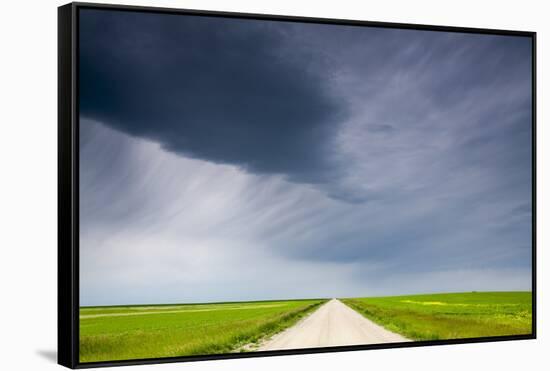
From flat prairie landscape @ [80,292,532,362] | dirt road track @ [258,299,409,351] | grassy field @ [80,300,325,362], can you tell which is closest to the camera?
grassy field @ [80,300,325,362]

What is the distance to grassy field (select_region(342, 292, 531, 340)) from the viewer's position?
12.6 m

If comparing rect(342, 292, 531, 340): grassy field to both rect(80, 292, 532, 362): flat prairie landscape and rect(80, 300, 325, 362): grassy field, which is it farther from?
rect(80, 300, 325, 362): grassy field

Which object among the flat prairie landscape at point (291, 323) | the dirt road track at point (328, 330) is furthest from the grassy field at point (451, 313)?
the dirt road track at point (328, 330)

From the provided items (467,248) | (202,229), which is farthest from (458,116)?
(202,229)

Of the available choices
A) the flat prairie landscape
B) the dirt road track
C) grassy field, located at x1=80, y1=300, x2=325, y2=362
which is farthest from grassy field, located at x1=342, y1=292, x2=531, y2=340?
grassy field, located at x1=80, y1=300, x2=325, y2=362

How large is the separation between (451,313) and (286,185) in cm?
303

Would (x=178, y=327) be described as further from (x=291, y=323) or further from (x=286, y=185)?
(x=286, y=185)

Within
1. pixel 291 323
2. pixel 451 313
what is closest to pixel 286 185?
pixel 291 323

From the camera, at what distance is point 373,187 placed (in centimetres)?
1258

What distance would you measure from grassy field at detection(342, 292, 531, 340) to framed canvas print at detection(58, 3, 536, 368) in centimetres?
3

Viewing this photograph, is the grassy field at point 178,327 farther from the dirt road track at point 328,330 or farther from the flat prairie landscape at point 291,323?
the dirt road track at point 328,330

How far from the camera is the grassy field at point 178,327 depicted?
11102 millimetres

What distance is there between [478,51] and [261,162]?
139 inches

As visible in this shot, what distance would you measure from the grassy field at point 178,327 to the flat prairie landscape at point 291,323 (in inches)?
0.5
